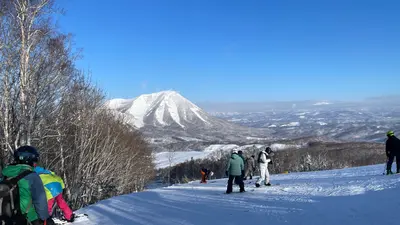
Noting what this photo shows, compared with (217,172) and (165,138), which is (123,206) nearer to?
(217,172)

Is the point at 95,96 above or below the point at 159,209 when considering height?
above

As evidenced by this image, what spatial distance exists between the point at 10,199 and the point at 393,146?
567 inches

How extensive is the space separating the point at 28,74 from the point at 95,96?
280 inches

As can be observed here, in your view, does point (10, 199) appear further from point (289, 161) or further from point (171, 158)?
point (171, 158)

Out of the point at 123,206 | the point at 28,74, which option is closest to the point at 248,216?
the point at 123,206

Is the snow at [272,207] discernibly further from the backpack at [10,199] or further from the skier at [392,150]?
the backpack at [10,199]

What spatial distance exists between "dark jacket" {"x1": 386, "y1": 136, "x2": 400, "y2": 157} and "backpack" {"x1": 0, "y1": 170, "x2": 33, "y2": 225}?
46.2ft

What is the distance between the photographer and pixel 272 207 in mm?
9602

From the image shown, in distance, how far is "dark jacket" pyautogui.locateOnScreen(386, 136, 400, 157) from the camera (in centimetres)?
1438

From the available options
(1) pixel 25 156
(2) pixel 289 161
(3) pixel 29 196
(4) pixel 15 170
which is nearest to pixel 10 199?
(3) pixel 29 196

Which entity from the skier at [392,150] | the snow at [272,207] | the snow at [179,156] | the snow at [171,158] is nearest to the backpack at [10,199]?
the snow at [272,207]

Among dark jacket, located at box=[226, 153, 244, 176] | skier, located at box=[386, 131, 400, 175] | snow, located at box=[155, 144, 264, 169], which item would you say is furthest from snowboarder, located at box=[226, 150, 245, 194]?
snow, located at box=[155, 144, 264, 169]

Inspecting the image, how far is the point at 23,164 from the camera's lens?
15.9 feet

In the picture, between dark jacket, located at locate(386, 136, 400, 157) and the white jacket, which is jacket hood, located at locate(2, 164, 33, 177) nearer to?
the white jacket
